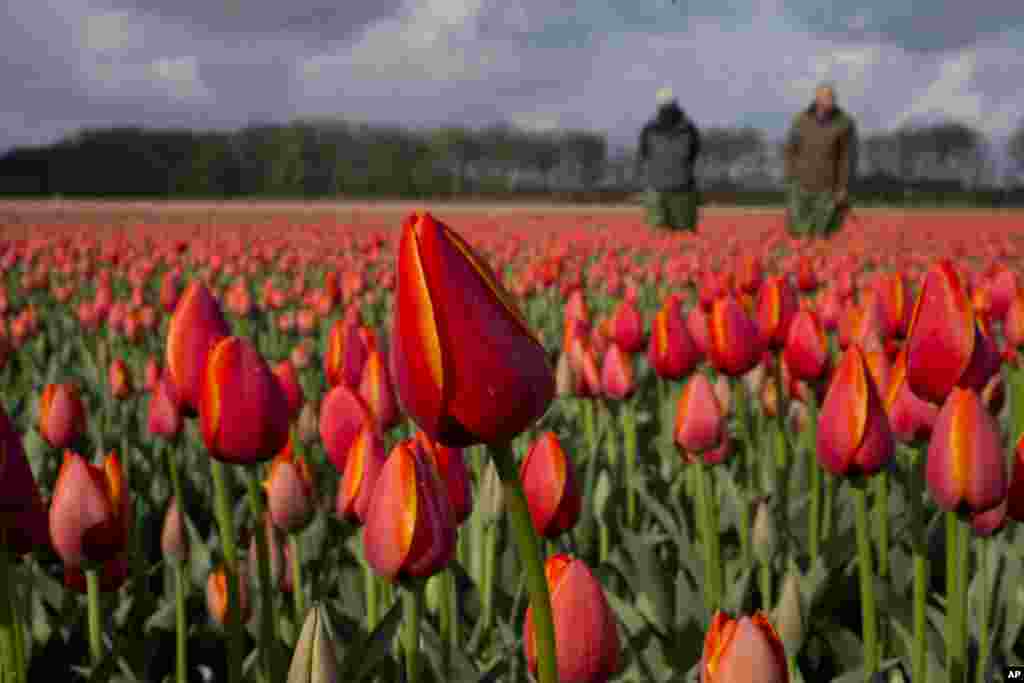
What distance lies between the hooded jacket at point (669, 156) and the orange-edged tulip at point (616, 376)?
1249 centimetres

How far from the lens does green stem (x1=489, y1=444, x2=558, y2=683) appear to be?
33.2 inches

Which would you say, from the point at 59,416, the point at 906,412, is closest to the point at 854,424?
the point at 906,412

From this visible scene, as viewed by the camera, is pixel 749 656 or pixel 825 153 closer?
pixel 749 656

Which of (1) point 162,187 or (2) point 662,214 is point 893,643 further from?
(1) point 162,187

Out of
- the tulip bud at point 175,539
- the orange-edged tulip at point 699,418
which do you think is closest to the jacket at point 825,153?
the orange-edged tulip at point 699,418

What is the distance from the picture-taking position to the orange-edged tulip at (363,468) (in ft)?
5.20

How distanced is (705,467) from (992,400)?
0.89m

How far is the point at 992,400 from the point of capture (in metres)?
2.54

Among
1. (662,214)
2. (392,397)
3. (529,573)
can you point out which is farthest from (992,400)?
(662,214)

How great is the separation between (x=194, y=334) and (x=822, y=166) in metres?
13.3

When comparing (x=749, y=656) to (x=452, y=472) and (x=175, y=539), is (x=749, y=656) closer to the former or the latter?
(x=452, y=472)

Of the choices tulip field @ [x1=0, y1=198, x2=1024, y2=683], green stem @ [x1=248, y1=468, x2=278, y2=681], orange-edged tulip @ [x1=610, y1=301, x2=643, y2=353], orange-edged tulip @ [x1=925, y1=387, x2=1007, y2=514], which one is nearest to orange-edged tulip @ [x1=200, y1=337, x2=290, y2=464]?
tulip field @ [x1=0, y1=198, x2=1024, y2=683]

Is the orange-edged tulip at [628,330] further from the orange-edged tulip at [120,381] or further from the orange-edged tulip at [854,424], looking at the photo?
the orange-edged tulip at [120,381]

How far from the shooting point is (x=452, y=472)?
151 centimetres
